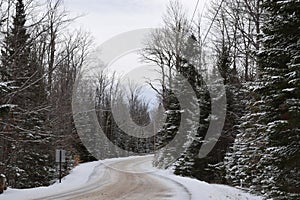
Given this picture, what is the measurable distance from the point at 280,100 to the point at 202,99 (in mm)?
12984

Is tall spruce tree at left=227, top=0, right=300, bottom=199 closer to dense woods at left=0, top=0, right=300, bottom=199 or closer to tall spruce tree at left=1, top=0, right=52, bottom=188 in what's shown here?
dense woods at left=0, top=0, right=300, bottom=199

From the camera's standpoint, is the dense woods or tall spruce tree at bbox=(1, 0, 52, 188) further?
tall spruce tree at bbox=(1, 0, 52, 188)

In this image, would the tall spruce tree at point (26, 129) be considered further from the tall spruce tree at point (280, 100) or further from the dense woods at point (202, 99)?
the tall spruce tree at point (280, 100)

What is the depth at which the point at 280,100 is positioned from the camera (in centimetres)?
873

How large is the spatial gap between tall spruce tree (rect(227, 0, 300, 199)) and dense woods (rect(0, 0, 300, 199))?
0.02 m

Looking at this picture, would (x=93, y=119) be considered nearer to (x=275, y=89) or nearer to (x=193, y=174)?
(x=193, y=174)

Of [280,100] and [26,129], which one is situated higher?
[280,100]

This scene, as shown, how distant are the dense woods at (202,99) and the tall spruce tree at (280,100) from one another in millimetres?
22

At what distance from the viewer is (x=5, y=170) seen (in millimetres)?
17266

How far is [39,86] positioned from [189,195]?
1026 centimetres

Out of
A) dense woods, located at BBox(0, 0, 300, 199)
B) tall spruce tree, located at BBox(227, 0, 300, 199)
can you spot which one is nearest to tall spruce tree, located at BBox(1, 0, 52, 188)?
dense woods, located at BBox(0, 0, 300, 199)

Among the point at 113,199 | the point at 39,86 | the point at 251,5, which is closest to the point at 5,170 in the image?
the point at 39,86

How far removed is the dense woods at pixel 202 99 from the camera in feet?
28.1

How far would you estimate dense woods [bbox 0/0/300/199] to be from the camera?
8.56m
